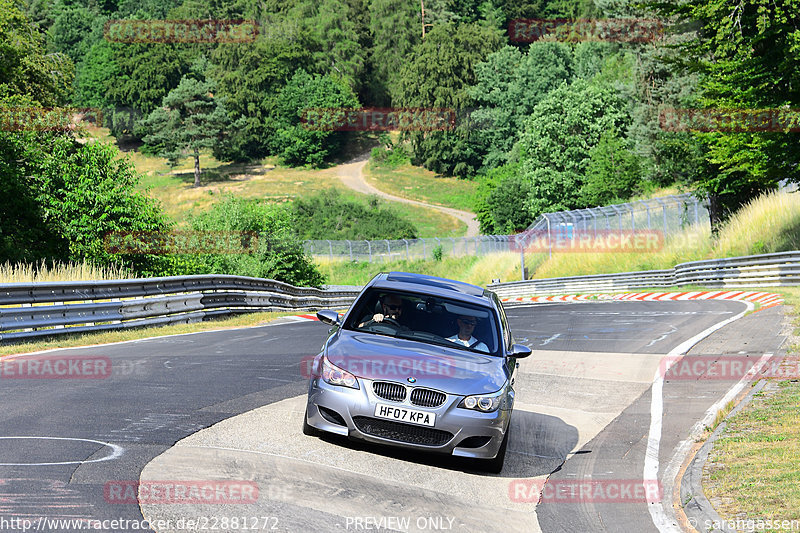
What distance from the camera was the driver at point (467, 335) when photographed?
28.9 ft

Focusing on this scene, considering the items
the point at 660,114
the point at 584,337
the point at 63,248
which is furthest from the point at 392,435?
the point at 660,114

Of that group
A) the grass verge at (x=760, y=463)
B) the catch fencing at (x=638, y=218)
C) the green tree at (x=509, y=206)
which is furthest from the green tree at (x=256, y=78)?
the grass verge at (x=760, y=463)

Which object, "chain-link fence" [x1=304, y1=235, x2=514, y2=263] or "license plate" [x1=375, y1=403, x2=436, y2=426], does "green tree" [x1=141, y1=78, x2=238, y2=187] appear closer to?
"chain-link fence" [x1=304, y1=235, x2=514, y2=263]

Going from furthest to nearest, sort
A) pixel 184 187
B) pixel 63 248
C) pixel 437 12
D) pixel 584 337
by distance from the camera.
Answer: pixel 437 12 < pixel 184 187 < pixel 63 248 < pixel 584 337

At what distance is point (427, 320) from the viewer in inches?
356

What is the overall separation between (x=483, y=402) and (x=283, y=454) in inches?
70.0

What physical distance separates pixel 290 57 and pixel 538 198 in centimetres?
6647

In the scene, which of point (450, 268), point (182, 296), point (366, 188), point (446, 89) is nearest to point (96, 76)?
point (366, 188)

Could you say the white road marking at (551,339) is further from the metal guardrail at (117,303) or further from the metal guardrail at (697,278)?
the metal guardrail at (697,278)

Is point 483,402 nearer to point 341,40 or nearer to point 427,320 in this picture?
point 427,320

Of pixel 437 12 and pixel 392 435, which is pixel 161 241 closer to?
→ pixel 392 435

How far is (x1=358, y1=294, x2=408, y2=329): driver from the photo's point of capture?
8984mm

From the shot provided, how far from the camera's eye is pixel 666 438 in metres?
9.73

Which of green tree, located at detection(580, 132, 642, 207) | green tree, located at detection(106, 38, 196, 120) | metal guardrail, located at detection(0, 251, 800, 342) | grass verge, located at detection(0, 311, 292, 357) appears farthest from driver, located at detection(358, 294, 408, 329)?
green tree, located at detection(106, 38, 196, 120)
